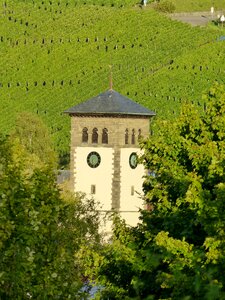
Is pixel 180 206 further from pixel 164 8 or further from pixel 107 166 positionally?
pixel 164 8

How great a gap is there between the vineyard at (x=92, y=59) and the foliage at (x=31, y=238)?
94056 millimetres

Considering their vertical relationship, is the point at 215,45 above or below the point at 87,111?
above

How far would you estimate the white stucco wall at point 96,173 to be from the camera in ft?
326

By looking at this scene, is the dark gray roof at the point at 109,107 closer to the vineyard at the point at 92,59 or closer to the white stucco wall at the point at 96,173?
the white stucco wall at the point at 96,173

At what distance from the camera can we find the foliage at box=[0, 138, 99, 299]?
109 feet

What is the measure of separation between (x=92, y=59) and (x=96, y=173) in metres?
51.3

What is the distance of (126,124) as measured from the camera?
102 m

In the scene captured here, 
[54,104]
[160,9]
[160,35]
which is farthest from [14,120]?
[160,9]

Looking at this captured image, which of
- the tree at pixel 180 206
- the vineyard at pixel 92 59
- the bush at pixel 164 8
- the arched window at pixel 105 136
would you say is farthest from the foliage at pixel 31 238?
the bush at pixel 164 8

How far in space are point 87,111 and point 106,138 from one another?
2136 mm

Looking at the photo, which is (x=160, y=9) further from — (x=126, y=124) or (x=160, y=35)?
(x=126, y=124)

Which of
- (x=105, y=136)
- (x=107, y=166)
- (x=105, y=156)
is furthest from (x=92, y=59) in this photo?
A: (x=107, y=166)

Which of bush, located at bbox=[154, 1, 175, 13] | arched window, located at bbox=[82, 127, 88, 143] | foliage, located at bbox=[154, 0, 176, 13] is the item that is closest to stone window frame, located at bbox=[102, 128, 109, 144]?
arched window, located at bbox=[82, 127, 88, 143]

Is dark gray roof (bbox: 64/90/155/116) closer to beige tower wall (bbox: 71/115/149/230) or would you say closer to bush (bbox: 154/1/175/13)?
beige tower wall (bbox: 71/115/149/230)
